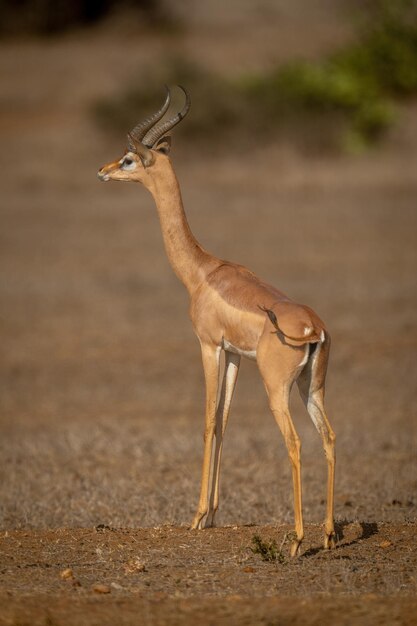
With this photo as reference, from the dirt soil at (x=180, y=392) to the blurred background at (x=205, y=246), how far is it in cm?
5

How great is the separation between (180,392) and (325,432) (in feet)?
25.0

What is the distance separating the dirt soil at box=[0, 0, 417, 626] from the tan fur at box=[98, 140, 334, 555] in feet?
1.72

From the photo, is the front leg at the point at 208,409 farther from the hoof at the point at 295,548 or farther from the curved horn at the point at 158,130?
the curved horn at the point at 158,130

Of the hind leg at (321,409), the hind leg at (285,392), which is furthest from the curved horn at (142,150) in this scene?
the hind leg at (321,409)

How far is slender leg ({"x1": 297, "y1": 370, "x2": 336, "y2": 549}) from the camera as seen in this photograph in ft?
24.2

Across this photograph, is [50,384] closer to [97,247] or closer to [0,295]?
[0,295]

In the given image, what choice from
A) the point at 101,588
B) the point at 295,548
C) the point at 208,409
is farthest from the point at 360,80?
the point at 101,588

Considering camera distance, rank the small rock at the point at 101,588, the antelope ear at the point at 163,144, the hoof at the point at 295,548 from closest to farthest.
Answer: the small rock at the point at 101,588 → the hoof at the point at 295,548 → the antelope ear at the point at 163,144

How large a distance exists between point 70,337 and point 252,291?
33.8ft

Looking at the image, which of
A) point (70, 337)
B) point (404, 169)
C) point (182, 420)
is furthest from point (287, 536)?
point (404, 169)

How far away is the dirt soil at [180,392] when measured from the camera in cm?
666

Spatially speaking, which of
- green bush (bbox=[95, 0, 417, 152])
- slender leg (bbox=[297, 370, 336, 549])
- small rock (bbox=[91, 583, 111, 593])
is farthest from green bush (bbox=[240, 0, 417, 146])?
small rock (bbox=[91, 583, 111, 593])

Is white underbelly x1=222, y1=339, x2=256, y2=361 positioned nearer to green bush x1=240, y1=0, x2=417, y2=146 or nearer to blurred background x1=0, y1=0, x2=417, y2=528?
blurred background x1=0, y1=0, x2=417, y2=528

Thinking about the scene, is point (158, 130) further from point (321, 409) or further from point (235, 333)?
point (321, 409)
